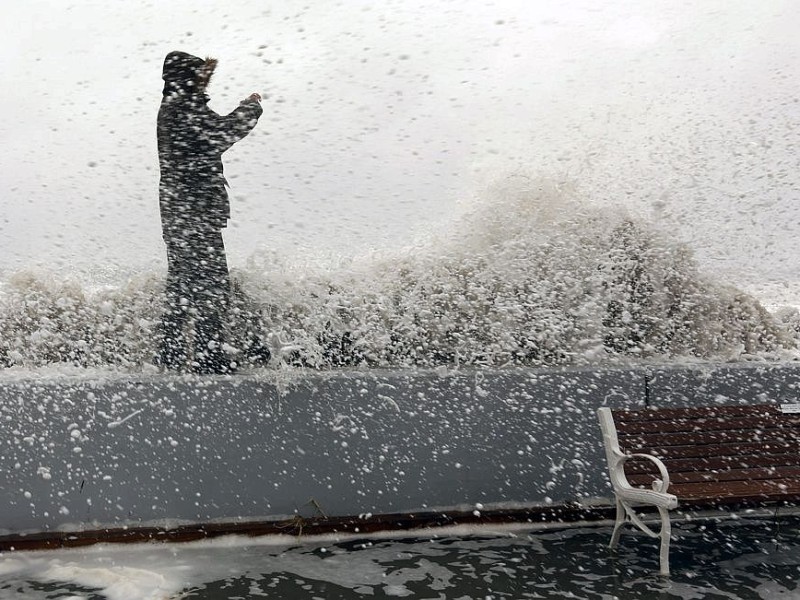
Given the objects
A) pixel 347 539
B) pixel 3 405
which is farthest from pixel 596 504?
pixel 3 405

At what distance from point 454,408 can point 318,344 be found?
0.85 m

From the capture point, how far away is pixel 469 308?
4781 mm

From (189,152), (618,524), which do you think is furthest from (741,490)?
(189,152)

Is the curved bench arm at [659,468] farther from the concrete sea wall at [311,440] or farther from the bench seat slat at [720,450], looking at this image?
the concrete sea wall at [311,440]

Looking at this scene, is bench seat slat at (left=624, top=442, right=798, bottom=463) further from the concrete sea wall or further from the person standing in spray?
the person standing in spray

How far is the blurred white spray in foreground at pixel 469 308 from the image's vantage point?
4.53 metres

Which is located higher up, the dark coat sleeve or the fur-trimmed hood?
the fur-trimmed hood

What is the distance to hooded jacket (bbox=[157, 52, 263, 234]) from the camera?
4.52 metres

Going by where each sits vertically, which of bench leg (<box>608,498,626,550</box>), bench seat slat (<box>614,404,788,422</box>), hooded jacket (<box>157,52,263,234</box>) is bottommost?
bench leg (<box>608,498,626,550</box>)

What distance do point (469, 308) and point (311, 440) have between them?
1301 millimetres

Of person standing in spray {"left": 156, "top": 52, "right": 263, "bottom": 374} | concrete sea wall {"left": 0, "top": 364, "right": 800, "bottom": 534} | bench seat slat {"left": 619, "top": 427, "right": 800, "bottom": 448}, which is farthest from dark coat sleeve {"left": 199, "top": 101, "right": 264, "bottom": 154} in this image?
bench seat slat {"left": 619, "top": 427, "right": 800, "bottom": 448}

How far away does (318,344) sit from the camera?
444 centimetres

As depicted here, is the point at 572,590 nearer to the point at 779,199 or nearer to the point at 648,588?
the point at 648,588

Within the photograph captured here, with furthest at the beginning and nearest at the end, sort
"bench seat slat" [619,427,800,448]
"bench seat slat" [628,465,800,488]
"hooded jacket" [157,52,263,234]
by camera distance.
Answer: "hooded jacket" [157,52,263,234]
"bench seat slat" [619,427,800,448]
"bench seat slat" [628,465,800,488]
